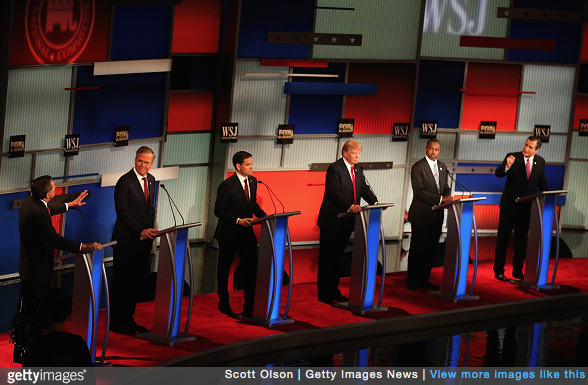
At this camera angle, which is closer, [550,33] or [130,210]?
[130,210]

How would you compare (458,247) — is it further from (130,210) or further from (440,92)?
(440,92)

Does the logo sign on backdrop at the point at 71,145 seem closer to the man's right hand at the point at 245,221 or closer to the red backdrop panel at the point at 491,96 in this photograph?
the man's right hand at the point at 245,221

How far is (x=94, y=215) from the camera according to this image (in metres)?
8.32

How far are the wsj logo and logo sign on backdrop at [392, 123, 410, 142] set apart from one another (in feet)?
3.54

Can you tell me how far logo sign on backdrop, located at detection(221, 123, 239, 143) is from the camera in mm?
9188

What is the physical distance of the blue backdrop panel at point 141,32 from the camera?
812 centimetres

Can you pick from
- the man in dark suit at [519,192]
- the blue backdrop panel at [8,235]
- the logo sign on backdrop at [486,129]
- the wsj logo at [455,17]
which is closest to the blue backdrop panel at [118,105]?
the blue backdrop panel at [8,235]

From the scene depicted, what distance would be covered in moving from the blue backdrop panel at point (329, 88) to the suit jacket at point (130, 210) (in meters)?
3.31

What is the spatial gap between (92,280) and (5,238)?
247cm

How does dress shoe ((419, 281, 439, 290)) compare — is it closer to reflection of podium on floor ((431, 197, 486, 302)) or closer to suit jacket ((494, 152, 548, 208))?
reflection of podium on floor ((431, 197, 486, 302))

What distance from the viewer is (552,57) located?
10.6 metres

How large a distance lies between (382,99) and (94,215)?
350 centimetres
